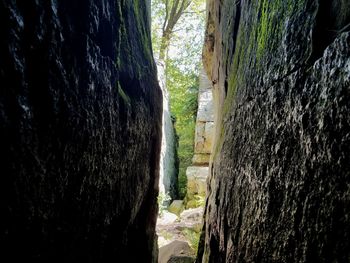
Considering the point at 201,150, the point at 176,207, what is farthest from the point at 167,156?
the point at 176,207

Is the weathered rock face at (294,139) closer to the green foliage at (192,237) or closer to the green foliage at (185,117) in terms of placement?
the green foliage at (192,237)

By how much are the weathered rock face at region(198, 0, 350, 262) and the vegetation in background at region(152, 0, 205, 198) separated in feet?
50.0

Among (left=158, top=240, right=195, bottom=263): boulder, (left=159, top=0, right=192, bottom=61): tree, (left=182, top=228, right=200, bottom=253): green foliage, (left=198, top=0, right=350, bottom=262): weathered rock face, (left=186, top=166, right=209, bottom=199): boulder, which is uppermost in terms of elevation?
(left=159, top=0, right=192, bottom=61): tree

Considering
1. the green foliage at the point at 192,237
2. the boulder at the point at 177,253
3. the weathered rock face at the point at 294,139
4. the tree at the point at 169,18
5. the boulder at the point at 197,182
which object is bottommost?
the green foliage at the point at 192,237

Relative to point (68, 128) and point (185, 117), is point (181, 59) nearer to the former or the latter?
point (185, 117)

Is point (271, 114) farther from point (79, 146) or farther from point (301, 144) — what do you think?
point (79, 146)

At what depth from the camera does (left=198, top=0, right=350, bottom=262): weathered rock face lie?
1404 mm

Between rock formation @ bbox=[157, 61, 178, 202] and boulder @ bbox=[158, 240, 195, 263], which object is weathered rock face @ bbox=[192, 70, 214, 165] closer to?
rock formation @ bbox=[157, 61, 178, 202]

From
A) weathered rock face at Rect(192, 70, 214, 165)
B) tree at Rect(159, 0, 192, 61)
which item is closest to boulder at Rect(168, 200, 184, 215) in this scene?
weathered rock face at Rect(192, 70, 214, 165)

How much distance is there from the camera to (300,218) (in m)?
1.70

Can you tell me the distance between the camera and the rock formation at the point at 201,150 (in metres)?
13.0

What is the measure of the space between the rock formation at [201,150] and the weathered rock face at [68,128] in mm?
9526

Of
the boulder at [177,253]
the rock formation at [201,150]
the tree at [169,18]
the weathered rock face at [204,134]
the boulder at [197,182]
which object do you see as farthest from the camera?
the tree at [169,18]

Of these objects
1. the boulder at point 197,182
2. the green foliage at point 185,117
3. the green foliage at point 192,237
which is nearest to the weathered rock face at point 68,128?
the green foliage at point 192,237
